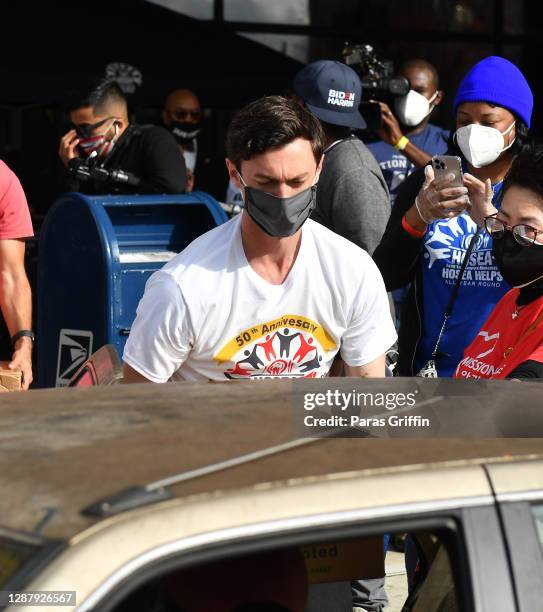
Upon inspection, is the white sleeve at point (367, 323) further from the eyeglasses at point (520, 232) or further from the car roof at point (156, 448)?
the car roof at point (156, 448)

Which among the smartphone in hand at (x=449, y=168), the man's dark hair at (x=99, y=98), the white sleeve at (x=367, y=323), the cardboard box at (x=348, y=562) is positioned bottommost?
the cardboard box at (x=348, y=562)

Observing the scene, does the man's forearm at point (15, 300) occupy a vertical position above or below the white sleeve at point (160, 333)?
above

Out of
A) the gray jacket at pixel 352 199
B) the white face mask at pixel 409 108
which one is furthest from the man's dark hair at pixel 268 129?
the white face mask at pixel 409 108

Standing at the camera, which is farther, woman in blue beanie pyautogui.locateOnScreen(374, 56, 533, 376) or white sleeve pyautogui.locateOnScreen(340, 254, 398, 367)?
woman in blue beanie pyautogui.locateOnScreen(374, 56, 533, 376)

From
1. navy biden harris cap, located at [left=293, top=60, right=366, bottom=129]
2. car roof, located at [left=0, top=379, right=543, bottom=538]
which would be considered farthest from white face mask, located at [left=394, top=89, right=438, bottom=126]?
car roof, located at [left=0, top=379, right=543, bottom=538]

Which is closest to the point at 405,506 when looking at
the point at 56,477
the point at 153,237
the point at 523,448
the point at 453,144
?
the point at 523,448

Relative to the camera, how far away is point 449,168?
140 inches

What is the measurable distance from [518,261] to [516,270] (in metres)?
0.03

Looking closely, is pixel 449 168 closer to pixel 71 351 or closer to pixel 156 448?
pixel 156 448

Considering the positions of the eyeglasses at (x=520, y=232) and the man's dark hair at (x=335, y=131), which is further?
the man's dark hair at (x=335, y=131)

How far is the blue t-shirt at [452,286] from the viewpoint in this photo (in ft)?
12.2

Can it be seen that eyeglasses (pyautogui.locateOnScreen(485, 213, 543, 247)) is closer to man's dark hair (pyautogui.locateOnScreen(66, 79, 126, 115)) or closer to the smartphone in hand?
the smartphone in hand

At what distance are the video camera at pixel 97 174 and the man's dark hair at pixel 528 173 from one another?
2913mm

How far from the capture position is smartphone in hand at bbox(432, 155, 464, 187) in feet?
11.5
